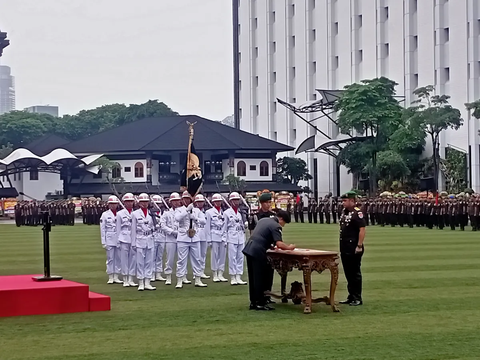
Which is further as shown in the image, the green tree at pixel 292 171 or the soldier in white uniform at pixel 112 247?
the green tree at pixel 292 171

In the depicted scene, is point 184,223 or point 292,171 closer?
point 184,223

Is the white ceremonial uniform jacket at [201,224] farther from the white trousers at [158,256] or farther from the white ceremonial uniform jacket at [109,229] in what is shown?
the white ceremonial uniform jacket at [109,229]

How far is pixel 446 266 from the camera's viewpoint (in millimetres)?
20281

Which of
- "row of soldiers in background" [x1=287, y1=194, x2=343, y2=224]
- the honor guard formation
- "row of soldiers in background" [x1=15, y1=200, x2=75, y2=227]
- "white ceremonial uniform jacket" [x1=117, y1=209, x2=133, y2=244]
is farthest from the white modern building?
"white ceremonial uniform jacket" [x1=117, y1=209, x2=133, y2=244]

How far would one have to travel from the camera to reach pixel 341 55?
73.1 metres

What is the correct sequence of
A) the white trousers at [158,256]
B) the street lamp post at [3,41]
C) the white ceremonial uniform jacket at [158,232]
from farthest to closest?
the street lamp post at [3,41], the white trousers at [158,256], the white ceremonial uniform jacket at [158,232]

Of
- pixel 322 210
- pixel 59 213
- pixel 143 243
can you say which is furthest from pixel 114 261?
pixel 59 213

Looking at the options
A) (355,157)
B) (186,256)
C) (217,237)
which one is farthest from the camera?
(355,157)

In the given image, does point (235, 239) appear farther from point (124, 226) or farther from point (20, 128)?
point (20, 128)

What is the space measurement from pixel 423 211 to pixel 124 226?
25.5m

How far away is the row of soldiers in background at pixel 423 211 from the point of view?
37334 mm

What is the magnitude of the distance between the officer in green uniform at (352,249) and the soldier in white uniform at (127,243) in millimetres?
5126

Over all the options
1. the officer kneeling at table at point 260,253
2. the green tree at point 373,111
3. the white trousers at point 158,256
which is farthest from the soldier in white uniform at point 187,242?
the green tree at point 373,111

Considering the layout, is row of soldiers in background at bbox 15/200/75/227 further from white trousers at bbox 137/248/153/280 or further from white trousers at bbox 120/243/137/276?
white trousers at bbox 137/248/153/280
